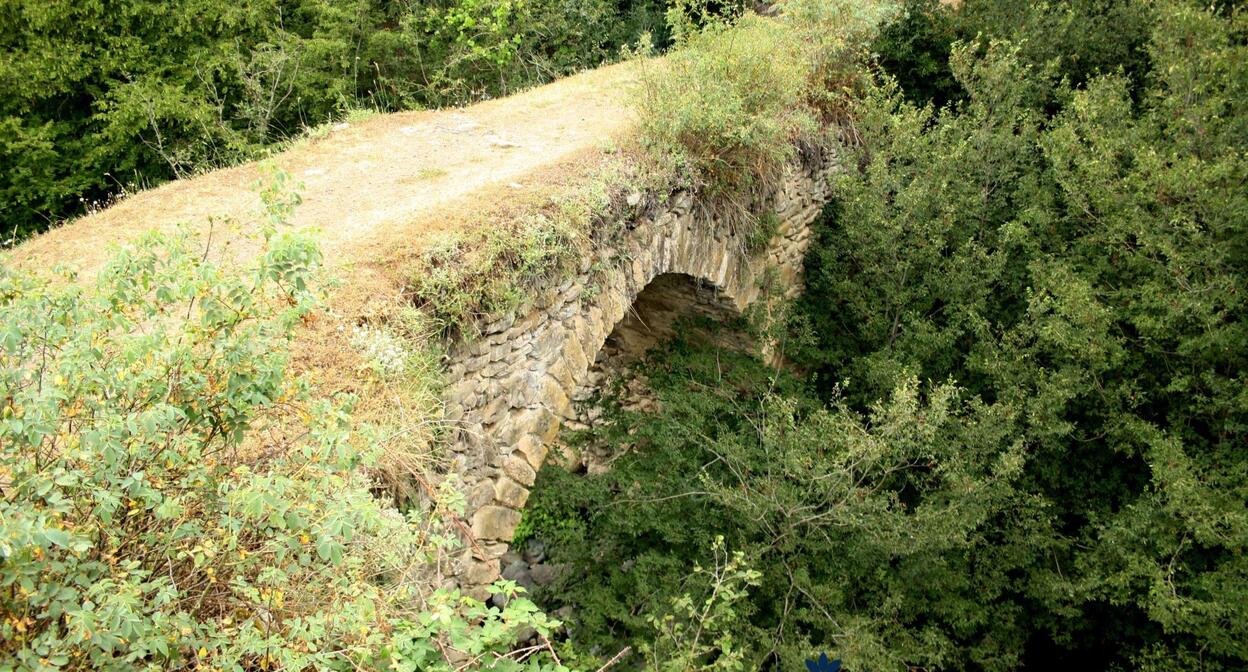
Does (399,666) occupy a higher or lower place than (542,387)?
higher

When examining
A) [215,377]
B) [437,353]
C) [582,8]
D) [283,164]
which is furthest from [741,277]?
[582,8]

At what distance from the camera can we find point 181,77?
10852mm

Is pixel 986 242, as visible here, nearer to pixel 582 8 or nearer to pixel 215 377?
pixel 215 377

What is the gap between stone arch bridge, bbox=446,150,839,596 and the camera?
5.16 m

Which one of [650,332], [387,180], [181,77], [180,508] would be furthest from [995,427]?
[181,77]

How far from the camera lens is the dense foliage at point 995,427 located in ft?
19.9

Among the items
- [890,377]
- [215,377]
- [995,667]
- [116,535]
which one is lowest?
[995,667]

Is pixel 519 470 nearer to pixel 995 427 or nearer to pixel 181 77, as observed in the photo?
pixel 995 427

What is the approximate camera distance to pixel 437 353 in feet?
16.1

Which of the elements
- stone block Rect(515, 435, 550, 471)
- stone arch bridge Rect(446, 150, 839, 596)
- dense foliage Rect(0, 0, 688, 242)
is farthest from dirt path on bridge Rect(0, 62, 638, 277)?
stone block Rect(515, 435, 550, 471)

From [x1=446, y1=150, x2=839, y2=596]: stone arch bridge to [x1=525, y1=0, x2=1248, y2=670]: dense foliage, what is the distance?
863 millimetres

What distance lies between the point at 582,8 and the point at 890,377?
8963 millimetres

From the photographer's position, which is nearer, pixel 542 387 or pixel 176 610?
pixel 176 610

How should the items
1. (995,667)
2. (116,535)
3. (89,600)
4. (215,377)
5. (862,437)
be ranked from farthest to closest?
(995,667) → (862,437) → (215,377) → (116,535) → (89,600)
